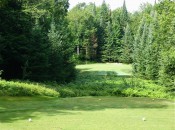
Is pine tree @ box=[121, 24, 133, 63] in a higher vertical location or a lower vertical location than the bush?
higher

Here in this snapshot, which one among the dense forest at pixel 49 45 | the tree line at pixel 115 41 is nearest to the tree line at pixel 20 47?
the dense forest at pixel 49 45

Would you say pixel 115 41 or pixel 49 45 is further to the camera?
pixel 115 41

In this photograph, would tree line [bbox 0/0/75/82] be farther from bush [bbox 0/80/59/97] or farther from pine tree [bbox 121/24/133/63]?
pine tree [bbox 121/24/133/63]

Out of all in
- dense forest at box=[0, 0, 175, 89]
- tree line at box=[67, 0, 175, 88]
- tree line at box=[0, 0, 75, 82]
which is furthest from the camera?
tree line at box=[67, 0, 175, 88]

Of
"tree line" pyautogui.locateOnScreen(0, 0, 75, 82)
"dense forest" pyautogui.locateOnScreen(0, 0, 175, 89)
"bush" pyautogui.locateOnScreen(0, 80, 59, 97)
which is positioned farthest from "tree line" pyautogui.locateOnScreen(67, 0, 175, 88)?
"bush" pyautogui.locateOnScreen(0, 80, 59, 97)

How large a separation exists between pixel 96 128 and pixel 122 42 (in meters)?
87.7

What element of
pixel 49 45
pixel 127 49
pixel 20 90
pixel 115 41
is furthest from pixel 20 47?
pixel 115 41

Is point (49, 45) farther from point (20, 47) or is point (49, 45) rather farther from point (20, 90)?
point (20, 90)

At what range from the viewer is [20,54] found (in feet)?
112

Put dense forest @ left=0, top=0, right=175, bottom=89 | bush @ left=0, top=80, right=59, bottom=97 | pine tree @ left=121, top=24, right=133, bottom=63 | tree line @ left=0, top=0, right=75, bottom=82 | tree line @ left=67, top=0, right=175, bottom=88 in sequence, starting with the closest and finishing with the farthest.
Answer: bush @ left=0, top=80, right=59, bottom=97 → dense forest @ left=0, top=0, right=175, bottom=89 → tree line @ left=0, top=0, right=75, bottom=82 → tree line @ left=67, top=0, right=175, bottom=88 → pine tree @ left=121, top=24, right=133, bottom=63

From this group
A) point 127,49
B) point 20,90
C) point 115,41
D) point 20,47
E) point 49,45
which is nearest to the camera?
point 20,90

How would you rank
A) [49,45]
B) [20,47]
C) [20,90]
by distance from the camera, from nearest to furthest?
[20,90] → [20,47] → [49,45]

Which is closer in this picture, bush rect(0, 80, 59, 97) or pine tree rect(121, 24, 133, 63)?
bush rect(0, 80, 59, 97)

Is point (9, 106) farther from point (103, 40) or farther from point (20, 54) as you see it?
point (103, 40)
